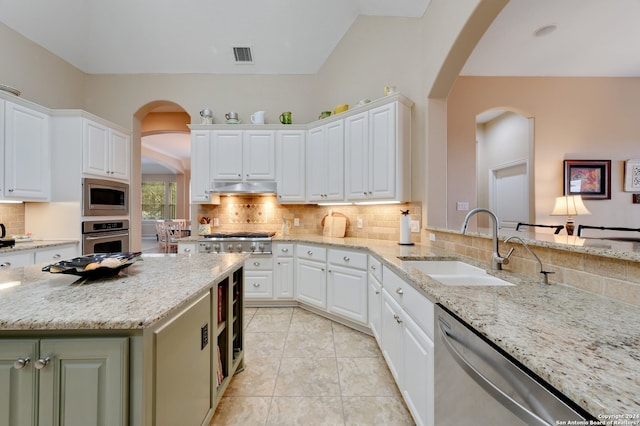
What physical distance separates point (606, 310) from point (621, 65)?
16.3 ft

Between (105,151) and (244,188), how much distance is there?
71.6 inches

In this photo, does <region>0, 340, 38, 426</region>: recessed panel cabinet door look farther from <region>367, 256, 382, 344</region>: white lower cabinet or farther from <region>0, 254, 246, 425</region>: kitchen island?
<region>367, 256, 382, 344</region>: white lower cabinet

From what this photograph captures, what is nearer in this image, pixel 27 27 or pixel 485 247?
pixel 485 247

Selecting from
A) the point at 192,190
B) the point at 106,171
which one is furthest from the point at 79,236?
the point at 192,190

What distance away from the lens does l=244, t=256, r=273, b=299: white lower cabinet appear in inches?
136

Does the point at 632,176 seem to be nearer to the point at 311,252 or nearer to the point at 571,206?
the point at 571,206

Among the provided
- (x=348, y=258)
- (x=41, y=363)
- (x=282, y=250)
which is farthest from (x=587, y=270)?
(x=282, y=250)

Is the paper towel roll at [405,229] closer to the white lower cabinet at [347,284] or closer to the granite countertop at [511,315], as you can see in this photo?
the white lower cabinet at [347,284]

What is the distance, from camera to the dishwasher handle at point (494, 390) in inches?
25.7

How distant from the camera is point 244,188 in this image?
12.1 feet

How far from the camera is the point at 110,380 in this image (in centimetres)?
89

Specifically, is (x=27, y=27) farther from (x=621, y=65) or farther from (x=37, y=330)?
(x=621, y=65)

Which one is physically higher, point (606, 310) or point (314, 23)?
point (314, 23)

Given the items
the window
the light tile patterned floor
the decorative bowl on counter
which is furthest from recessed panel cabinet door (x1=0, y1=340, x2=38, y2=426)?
the window
